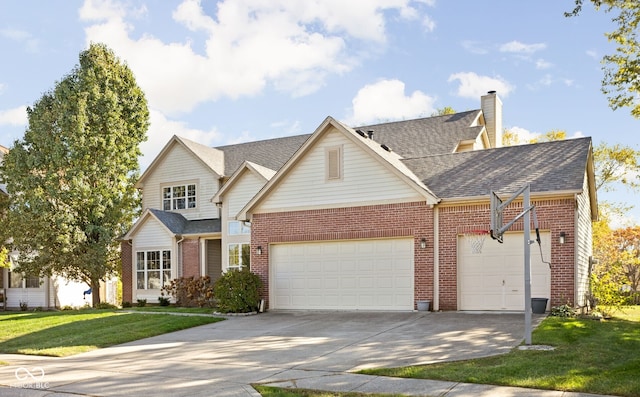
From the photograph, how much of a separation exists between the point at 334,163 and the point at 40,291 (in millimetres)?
18839

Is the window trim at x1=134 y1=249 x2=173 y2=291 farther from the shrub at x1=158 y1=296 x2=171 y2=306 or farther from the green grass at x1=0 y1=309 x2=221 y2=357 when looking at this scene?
the green grass at x1=0 y1=309 x2=221 y2=357

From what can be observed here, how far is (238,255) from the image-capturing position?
80.2ft

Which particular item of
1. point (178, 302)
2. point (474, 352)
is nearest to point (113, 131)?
point (178, 302)

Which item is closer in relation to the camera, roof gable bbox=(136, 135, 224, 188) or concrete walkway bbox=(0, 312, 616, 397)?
concrete walkway bbox=(0, 312, 616, 397)

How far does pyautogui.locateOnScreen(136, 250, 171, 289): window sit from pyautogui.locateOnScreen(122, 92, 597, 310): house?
10.3ft

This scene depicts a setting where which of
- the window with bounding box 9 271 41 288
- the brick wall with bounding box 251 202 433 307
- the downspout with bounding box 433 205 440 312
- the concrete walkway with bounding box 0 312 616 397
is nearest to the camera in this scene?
the concrete walkway with bounding box 0 312 616 397

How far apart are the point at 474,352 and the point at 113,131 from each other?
2152cm

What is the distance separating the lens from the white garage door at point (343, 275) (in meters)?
18.8

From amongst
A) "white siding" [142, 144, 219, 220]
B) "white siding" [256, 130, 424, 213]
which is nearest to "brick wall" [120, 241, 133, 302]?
"white siding" [142, 144, 219, 220]

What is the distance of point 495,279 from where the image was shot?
17.6 m

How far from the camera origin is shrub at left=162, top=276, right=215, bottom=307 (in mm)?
24328

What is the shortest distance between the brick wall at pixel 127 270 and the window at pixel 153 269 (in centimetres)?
46

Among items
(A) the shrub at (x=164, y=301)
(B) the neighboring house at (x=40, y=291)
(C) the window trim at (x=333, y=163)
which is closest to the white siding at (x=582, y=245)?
(C) the window trim at (x=333, y=163)

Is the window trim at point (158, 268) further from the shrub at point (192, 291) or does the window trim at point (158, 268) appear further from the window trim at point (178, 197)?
the window trim at point (178, 197)
